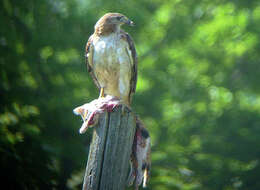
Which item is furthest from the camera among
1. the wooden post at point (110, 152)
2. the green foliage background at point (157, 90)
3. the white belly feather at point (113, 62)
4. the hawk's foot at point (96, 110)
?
the green foliage background at point (157, 90)

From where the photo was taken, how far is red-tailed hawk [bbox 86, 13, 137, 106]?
490 cm

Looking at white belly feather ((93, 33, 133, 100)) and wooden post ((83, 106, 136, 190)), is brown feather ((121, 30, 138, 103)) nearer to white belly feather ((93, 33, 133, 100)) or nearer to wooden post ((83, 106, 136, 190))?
white belly feather ((93, 33, 133, 100))

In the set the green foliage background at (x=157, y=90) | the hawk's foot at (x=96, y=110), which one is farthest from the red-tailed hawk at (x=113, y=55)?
the green foliage background at (x=157, y=90)

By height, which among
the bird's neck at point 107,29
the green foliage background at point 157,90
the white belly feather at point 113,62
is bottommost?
the white belly feather at point 113,62

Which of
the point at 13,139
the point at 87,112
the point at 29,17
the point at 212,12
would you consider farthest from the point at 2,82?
the point at 212,12

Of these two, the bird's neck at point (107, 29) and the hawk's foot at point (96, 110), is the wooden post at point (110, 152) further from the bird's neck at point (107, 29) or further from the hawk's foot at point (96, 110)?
the bird's neck at point (107, 29)

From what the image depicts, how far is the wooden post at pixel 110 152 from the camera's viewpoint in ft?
10.6

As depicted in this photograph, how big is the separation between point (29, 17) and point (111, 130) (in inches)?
194

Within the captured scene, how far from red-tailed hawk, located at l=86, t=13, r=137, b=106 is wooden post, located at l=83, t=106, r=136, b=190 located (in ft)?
4.88

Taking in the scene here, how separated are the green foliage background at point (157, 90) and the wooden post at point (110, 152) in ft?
11.2

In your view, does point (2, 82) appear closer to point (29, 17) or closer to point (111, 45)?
point (29, 17)

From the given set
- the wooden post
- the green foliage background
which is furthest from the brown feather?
the green foliage background

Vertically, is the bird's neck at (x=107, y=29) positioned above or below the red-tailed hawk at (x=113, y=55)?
above

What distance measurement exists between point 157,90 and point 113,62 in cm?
328
